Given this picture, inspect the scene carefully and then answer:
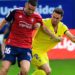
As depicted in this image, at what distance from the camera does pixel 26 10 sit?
27.0 ft

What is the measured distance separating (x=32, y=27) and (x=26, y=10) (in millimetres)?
389

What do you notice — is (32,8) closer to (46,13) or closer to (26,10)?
(26,10)

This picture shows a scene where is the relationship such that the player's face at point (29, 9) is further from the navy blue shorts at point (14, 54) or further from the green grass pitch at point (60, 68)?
the green grass pitch at point (60, 68)

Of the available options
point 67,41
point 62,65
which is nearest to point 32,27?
point 62,65

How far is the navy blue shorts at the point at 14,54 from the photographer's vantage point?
27.3 feet

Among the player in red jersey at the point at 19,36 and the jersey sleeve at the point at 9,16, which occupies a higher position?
the jersey sleeve at the point at 9,16

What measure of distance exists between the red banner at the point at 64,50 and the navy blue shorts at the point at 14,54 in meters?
4.88

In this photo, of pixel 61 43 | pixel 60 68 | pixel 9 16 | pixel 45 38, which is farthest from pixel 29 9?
pixel 61 43

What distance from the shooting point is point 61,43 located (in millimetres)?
13453

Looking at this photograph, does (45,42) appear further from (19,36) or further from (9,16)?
(9,16)

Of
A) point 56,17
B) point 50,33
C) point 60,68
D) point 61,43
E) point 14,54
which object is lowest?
point 60,68

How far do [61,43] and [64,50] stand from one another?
236 millimetres

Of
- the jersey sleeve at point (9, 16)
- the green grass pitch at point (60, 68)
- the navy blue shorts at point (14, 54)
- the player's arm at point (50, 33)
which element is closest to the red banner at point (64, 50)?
the green grass pitch at point (60, 68)

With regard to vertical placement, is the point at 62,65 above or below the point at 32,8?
A: below
